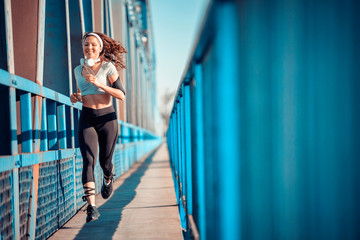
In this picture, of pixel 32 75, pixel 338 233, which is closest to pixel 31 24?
pixel 32 75

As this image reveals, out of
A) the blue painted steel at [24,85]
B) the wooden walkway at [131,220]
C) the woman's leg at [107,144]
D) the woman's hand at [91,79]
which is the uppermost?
the woman's hand at [91,79]

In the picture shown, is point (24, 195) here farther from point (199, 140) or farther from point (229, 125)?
point (229, 125)

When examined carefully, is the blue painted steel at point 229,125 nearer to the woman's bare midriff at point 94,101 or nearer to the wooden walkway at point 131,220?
the wooden walkway at point 131,220

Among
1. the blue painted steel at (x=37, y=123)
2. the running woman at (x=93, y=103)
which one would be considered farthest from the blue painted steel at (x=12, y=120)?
the running woman at (x=93, y=103)

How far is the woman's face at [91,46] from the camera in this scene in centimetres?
327

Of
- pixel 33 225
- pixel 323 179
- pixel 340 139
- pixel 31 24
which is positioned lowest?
pixel 33 225

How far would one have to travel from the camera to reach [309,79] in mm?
1434

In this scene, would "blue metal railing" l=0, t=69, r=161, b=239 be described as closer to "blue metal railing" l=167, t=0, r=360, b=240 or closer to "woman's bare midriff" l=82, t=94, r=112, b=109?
"woman's bare midriff" l=82, t=94, r=112, b=109

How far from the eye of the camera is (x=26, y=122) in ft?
8.82

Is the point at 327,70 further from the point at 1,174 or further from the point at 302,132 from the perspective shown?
the point at 1,174

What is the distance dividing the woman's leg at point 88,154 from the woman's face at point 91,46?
582 mm

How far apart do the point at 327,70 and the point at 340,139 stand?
0.27 m

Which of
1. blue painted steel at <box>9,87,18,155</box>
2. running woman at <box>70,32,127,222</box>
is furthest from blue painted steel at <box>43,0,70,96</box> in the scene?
blue painted steel at <box>9,87,18,155</box>

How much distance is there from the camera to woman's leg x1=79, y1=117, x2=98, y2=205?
3.19 meters
